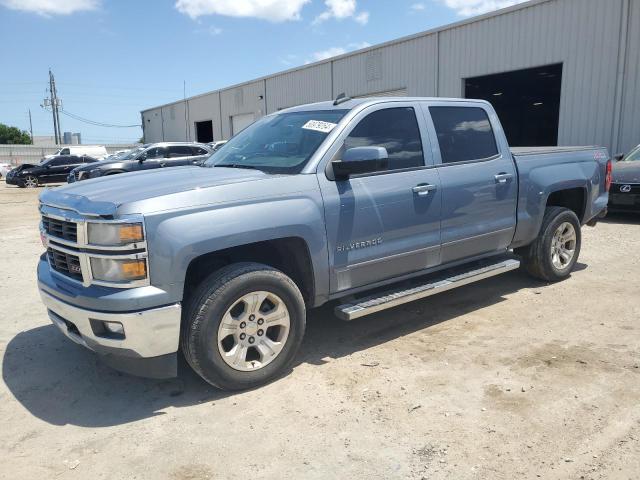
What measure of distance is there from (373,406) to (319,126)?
2134 mm

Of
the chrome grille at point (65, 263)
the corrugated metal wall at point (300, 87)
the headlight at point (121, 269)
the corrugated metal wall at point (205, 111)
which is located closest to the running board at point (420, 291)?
the headlight at point (121, 269)

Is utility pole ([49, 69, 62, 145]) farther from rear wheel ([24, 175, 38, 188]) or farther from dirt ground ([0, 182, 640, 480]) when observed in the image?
dirt ground ([0, 182, 640, 480])

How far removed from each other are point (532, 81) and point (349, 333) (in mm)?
20732

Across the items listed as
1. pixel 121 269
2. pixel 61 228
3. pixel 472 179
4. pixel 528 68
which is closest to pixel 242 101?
pixel 528 68

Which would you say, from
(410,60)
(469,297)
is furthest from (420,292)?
(410,60)

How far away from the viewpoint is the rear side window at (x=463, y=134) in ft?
15.4

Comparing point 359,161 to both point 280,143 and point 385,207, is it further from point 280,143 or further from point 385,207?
point 280,143

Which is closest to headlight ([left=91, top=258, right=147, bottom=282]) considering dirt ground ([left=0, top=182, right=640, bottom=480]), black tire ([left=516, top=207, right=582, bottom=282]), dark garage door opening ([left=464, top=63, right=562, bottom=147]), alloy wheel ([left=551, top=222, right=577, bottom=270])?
dirt ground ([left=0, top=182, right=640, bottom=480])

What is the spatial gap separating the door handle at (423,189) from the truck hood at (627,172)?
7.40m

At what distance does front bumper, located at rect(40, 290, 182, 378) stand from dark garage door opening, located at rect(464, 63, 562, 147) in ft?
53.1

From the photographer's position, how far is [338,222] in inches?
151

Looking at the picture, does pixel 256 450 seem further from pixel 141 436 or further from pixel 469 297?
pixel 469 297

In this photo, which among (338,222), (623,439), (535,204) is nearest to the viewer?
(623,439)

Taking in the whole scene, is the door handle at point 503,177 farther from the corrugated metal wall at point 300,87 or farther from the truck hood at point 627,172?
the corrugated metal wall at point 300,87
